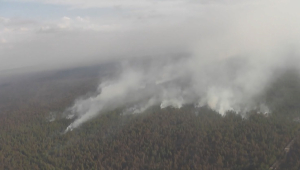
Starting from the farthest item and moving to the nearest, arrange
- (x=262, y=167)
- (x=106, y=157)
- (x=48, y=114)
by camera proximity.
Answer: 1. (x=48, y=114)
2. (x=106, y=157)
3. (x=262, y=167)

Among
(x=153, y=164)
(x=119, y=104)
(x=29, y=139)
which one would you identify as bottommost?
(x=119, y=104)

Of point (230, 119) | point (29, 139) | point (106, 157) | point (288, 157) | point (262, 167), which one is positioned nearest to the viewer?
point (262, 167)

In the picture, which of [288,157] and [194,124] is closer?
[288,157]

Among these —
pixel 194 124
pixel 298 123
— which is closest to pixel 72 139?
pixel 194 124

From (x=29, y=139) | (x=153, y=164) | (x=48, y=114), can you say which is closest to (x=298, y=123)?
(x=153, y=164)

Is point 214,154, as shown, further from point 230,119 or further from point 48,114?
point 48,114

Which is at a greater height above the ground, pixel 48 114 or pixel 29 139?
pixel 29 139

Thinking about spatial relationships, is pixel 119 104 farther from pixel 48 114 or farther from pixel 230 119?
pixel 230 119
